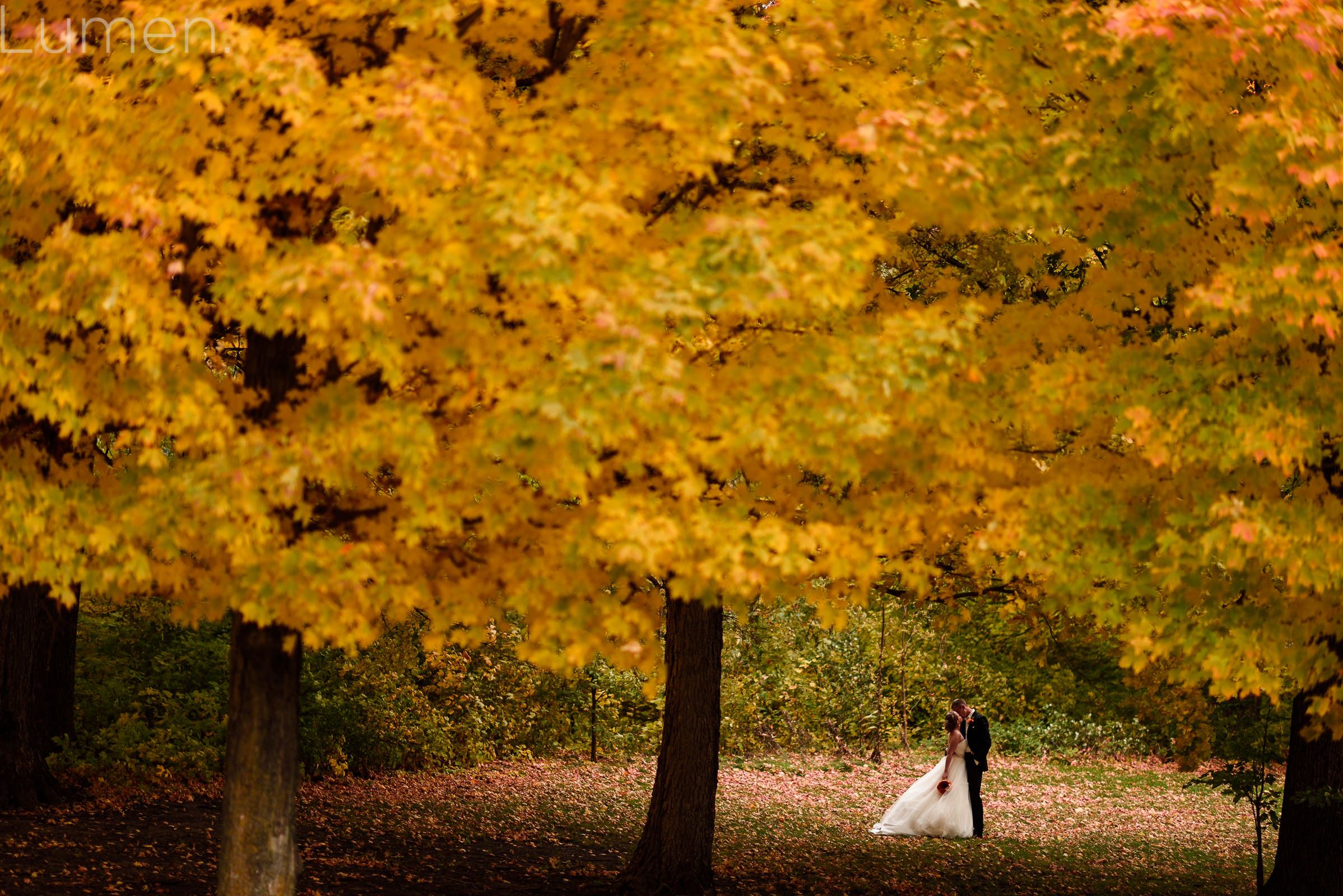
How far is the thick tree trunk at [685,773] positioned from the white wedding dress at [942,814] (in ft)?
17.8

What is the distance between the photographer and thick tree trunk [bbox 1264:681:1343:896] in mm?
9469

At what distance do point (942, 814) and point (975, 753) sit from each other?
96cm

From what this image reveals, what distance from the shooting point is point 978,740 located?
49.0 ft

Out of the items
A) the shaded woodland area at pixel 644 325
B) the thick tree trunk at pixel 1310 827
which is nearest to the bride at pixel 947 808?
the thick tree trunk at pixel 1310 827

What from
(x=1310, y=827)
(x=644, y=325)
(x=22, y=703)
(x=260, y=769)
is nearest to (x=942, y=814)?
(x=1310, y=827)

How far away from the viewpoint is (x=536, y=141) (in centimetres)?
555

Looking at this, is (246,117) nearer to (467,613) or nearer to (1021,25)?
(467,613)

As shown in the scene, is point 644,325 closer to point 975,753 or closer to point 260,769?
point 260,769

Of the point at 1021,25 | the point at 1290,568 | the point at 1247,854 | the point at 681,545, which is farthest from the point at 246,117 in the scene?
the point at 1247,854

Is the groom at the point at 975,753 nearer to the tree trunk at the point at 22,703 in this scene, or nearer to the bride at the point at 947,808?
the bride at the point at 947,808

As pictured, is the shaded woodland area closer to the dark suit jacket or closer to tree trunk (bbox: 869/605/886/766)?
the dark suit jacket

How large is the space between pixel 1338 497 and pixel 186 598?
22.4 ft

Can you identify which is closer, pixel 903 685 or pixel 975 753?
pixel 975 753

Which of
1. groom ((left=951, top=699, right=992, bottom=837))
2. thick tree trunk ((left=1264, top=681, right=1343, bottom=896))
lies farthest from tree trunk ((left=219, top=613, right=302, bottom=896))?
groom ((left=951, top=699, right=992, bottom=837))
